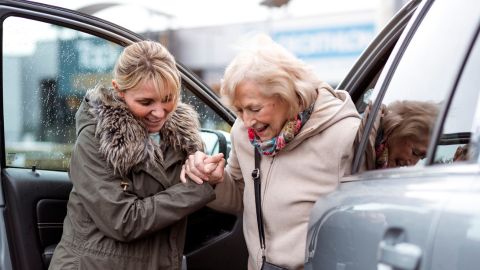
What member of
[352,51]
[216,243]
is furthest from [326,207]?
[352,51]

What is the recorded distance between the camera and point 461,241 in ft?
4.55

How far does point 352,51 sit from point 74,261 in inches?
549

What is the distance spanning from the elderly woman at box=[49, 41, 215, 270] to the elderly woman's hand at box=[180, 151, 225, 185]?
0.12ft

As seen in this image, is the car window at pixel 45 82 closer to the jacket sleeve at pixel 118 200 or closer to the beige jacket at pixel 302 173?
the jacket sleeve at pixel 118 200

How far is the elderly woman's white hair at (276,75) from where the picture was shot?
228 cm

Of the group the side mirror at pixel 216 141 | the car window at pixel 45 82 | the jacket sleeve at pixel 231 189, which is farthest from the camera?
the side mirror at pixel 216 141

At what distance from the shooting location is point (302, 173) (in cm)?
229

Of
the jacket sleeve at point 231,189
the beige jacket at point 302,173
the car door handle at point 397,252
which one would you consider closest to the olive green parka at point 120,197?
the jacket sleeve at point 231,189

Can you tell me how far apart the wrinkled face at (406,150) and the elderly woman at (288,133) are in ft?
1.02

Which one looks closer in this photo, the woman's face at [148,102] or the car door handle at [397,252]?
the car door handle at [397,252]

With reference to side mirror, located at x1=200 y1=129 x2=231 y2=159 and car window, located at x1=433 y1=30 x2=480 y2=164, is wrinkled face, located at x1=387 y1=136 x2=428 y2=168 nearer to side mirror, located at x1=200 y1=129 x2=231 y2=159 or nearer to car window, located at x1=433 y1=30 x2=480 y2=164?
car window, located at x1=433 y1=30 x2=480 y2=164

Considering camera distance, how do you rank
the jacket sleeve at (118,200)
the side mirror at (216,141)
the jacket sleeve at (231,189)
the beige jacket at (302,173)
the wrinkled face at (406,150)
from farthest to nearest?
the side mirror at (216,141), the jacket sleeve at (231,189), the jacket sleeve at (118,200), the beige jacket at (302,173), the wrinkled face at (406,150)

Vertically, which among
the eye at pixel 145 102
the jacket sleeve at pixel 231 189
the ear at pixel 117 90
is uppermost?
the ear at pixel 117 90

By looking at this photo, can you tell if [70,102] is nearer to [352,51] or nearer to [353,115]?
[353,115]
